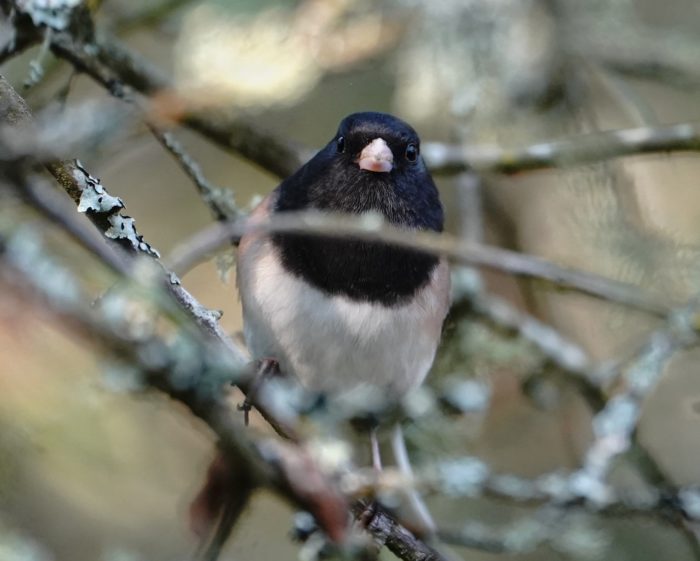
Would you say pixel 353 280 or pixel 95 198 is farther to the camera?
pixel 353 280

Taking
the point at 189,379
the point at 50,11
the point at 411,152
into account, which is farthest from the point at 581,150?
the point at 189,379

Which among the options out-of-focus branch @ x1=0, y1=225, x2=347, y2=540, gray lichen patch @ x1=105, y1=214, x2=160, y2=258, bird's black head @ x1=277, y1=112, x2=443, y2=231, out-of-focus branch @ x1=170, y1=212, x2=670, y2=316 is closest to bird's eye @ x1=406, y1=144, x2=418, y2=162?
bird's black head @ x1=277, y1=112, x2=443, y2=231

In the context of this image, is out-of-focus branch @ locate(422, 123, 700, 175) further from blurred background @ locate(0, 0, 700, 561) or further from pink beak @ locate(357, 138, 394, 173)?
pink beak @ locate(357, 138, 394, 173)

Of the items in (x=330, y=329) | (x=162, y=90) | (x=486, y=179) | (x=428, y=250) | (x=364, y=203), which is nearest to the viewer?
(x=428, y=250)

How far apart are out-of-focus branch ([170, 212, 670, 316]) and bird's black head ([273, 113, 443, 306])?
0.27 feet

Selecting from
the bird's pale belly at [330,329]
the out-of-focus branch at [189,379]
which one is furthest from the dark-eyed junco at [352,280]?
the out-of-focus branch at [189,379]

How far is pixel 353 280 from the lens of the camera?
7.48 ft

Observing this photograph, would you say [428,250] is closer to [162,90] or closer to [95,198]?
[95,198]

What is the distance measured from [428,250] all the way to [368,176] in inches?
26.4

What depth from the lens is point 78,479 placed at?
109 centimetres

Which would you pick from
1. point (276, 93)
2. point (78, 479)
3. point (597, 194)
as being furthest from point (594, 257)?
point (78, 479)

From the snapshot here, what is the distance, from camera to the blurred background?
7.75ft

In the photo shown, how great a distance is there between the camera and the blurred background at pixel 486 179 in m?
2.36

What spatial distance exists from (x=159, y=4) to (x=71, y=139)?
2.01m
